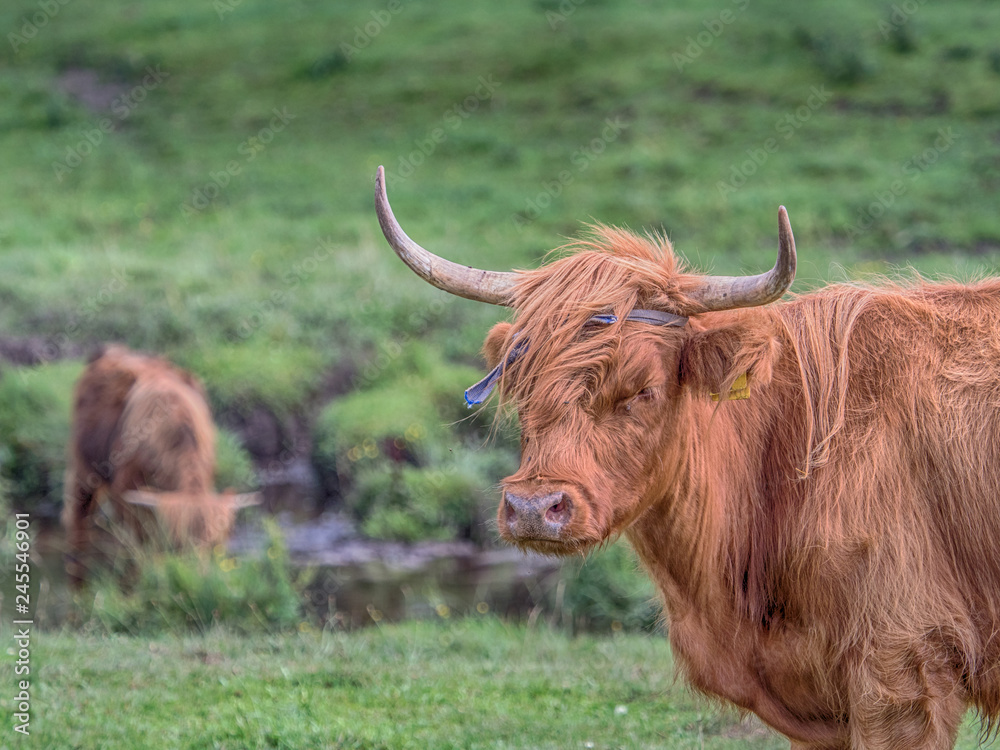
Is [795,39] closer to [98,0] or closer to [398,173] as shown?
[398,173]

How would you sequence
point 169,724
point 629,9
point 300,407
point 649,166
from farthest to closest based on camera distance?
point 629,9 < point 649,166 < point 300,407 < point 169,724

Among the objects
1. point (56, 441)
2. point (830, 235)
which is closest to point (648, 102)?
point (830, 235)

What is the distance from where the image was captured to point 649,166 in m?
21.7

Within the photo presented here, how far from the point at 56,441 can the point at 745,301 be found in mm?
11745

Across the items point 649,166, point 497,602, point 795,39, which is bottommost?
point 497,602
